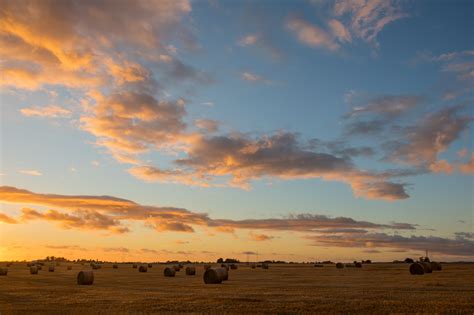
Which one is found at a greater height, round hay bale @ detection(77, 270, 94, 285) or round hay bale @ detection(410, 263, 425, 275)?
round hay bale @ detection(410, 263, 425, 275)

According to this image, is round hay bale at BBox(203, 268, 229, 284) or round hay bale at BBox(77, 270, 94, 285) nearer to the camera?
round hay bale at BBox(203, 268, 229, 284)

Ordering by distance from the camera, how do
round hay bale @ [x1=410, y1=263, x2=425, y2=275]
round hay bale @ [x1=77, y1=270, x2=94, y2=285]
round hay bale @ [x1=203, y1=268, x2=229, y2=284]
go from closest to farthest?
round hay bale @ [x1=203, y1=268, x2=229, y2=284] < round hay bale @ [x1=77, y1=270, x2=94, y2=285] < round hay bale @ [x1=410, y1=263, x2=425, y2=275]

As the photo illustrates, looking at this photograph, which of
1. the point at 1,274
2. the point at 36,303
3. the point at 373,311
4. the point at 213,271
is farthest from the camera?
the point at 1,274

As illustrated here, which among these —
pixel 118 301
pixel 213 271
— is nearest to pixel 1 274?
pixel 213 271

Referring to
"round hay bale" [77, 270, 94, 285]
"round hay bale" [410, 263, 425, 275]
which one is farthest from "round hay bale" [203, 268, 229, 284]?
"round hay bale" [410, 263, 425, 275]

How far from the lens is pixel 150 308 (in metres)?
22.7

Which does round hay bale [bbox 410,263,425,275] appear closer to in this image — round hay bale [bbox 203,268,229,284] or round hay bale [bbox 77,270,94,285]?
round hay bale [bbox 203,268,229,284]

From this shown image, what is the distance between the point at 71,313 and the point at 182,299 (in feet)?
21.2

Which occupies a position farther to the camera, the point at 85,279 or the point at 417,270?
the point at 417,270

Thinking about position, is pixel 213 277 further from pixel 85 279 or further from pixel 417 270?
pixel 417 270

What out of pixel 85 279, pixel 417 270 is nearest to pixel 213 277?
pixel 85 279

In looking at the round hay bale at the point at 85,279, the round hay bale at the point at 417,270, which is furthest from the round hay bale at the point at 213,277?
the round hay bale at the point at 417,270

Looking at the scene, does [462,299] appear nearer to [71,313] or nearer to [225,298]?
[225,298]

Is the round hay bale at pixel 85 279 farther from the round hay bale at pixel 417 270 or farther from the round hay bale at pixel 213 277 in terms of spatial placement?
the round hay bale at pixel 417 270
